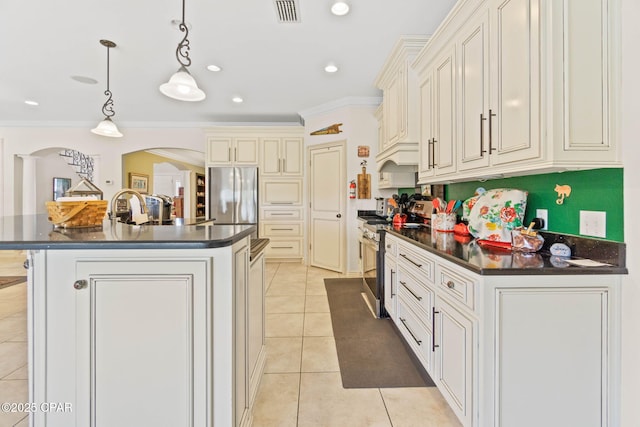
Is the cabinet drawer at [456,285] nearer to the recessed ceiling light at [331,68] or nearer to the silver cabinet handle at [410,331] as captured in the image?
the silver cabinet handle at [410,331]

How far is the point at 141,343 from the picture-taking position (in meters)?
1.21

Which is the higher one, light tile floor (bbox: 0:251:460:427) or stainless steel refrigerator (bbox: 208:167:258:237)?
stainless steel refrigerator (bbox: 208:167:258:237)

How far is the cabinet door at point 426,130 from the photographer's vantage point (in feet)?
7.94

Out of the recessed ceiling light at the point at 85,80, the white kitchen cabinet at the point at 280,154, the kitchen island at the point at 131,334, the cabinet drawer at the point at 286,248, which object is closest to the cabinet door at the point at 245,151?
the white kitchen cabinet at the point at 280,154

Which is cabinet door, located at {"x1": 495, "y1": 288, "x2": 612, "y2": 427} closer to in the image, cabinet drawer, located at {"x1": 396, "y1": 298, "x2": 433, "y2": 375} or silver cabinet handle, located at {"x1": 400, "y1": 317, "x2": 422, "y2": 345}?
cabinet drawer, located at {"x1": 396, "y1": 298, "x2": 433, "y2": 375}

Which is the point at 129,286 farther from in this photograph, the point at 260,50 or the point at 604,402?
the point at 260,50

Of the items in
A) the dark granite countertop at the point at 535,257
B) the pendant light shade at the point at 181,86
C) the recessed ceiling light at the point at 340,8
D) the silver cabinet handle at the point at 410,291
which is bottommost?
the silver cabinet handle at the point at 410,291

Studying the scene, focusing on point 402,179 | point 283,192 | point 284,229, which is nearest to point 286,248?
point 284,229

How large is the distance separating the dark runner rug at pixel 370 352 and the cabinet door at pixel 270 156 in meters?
2.90

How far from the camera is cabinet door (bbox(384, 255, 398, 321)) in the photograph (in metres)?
2.44

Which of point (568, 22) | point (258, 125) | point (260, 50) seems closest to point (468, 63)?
Result: point (568, 22)

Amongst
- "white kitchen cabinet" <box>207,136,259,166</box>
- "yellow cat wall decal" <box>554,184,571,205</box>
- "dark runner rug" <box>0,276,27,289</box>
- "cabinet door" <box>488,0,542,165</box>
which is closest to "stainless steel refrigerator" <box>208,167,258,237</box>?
"white kitchen cabinet" <box>207,136,259,166</box>

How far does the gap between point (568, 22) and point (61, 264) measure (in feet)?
7.38

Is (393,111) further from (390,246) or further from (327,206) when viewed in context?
(327,206)
